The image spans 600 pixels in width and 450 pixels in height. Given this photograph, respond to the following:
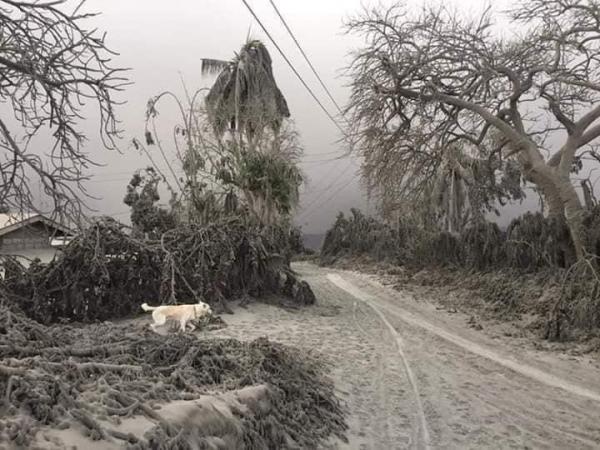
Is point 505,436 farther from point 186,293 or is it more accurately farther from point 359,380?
point 186,293

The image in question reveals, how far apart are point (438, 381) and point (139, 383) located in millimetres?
5367

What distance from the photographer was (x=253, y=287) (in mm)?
15273

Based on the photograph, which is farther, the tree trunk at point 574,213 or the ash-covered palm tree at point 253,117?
the ash-covered palm tree at point 253,117

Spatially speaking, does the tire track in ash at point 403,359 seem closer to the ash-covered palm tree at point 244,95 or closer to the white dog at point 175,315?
the white dog at point 175,315

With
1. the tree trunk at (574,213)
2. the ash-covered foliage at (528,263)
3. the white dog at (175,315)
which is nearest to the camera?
the white dog at (175,315)

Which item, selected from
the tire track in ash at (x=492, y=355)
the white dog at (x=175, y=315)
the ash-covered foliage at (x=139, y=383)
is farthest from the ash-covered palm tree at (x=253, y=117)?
the ash-covered foliage at (x=139, y=383)

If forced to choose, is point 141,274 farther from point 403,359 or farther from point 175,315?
point 403,359

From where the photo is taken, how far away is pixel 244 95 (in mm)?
32312

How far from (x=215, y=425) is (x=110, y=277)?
29.1 feet

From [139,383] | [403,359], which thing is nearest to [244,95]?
[403,359]

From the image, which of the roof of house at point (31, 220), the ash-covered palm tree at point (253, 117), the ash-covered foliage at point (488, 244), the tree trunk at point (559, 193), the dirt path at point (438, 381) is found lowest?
the dirt path at point (438, 381)

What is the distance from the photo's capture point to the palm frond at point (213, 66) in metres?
32.5

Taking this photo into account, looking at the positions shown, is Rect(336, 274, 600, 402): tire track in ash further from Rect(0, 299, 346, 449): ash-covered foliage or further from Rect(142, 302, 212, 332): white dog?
Rect(142, 302, 212, 332): white dog

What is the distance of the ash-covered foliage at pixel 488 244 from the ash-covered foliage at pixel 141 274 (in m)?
6.77
